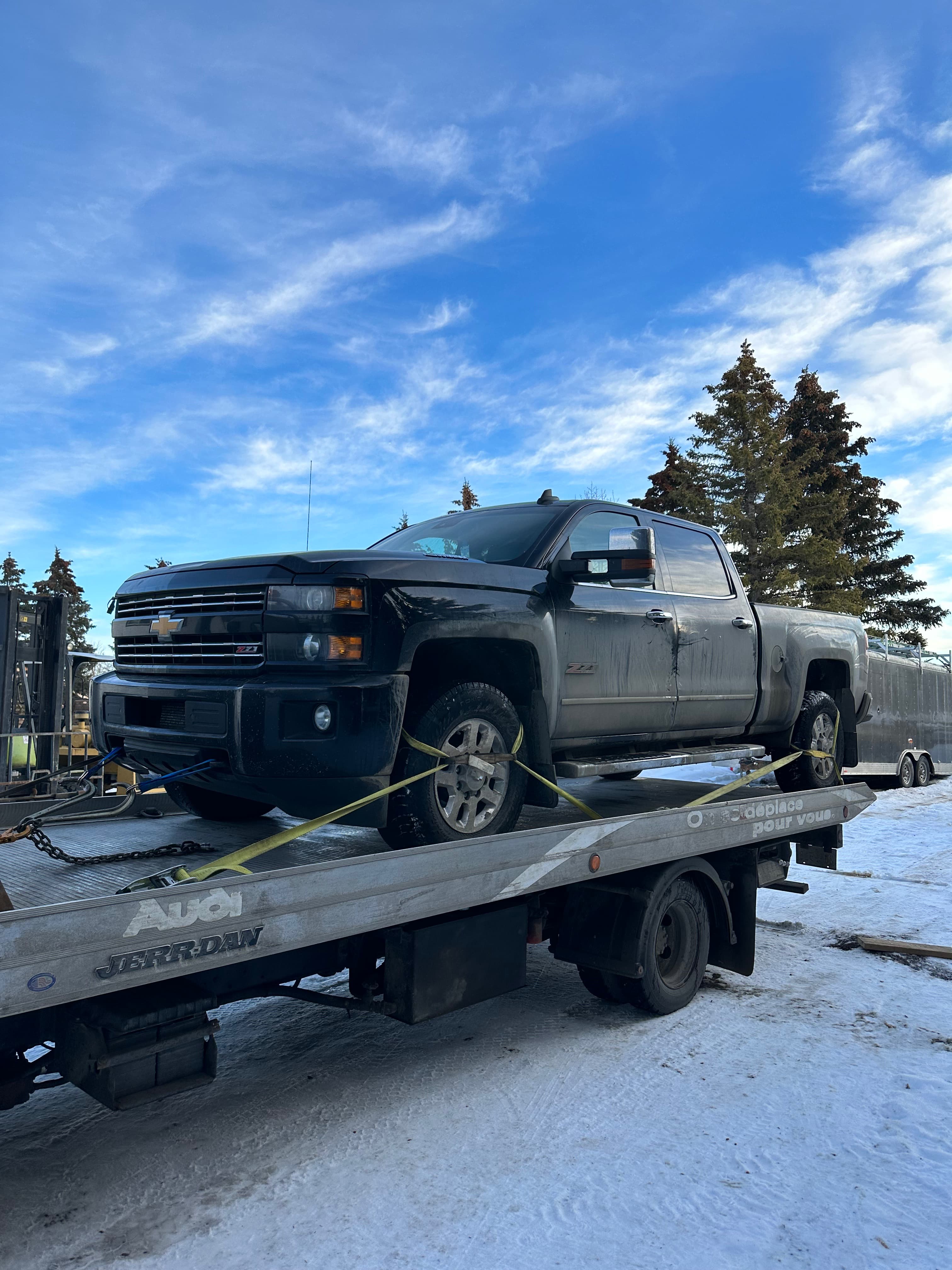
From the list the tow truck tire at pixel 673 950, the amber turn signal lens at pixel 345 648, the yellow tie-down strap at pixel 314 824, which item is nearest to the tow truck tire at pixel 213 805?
the yellow tie-down strap at pixel 314 824

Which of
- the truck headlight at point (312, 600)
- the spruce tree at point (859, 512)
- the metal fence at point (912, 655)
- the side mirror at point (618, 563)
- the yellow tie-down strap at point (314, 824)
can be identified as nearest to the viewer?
the yellow tie-down strap at point (314, 824)

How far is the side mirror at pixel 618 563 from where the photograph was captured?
4293mm

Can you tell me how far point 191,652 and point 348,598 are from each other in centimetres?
75

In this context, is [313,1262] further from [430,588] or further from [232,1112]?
[430,588]

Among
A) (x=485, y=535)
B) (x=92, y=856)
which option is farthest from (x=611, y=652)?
(x=92, y=856)

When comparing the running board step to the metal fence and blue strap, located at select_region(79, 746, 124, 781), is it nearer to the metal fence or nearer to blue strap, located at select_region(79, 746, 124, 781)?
blue strap, located at select_region(79, 746, 124, 781)

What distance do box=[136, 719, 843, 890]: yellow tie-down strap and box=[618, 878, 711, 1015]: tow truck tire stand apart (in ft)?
2.21

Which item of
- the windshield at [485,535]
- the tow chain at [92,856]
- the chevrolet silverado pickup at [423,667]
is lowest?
the tow chain at [92,856]

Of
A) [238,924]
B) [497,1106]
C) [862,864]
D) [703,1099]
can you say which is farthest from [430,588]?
[862,864]

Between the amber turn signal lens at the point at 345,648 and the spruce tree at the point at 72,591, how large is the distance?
45.1m

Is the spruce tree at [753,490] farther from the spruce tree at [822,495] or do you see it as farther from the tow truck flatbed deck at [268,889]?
the tow truck flatbed deck at [268,889]

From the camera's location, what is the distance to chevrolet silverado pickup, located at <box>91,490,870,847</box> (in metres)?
3.55

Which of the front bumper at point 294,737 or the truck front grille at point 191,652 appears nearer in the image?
the front bumper at point 294,737

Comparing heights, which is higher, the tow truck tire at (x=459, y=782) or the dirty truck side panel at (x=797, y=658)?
the dirty truck side panel at (x=797, y=658)
